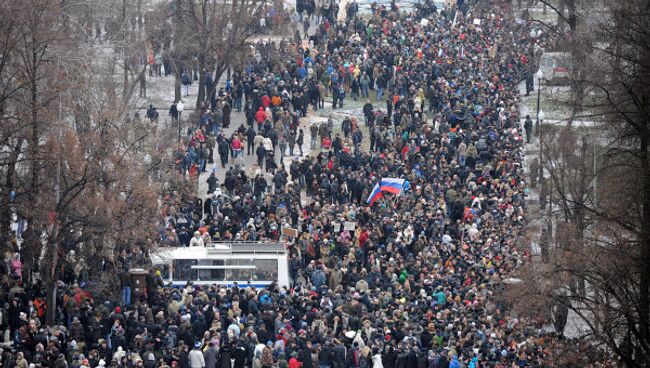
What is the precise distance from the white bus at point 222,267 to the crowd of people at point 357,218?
83 cm

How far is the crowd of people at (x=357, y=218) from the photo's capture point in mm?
47188

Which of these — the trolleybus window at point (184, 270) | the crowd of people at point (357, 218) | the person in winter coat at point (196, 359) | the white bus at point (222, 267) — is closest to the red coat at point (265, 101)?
the crowd of people at point (357, 218)

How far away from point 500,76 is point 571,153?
717 inches

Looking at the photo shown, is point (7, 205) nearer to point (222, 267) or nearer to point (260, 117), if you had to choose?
point (222, 267)

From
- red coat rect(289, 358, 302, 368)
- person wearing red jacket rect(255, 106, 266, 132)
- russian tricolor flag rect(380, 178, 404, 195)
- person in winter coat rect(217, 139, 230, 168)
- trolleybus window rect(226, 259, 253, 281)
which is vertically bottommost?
red coat rect(289, 358, 302, 368)

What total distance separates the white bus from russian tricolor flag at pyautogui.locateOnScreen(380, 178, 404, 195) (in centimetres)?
751

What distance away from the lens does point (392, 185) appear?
60.6 metres

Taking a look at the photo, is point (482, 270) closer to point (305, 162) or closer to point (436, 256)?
point (436, 256)

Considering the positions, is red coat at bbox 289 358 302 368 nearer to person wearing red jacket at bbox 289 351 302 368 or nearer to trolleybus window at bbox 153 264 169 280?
person wearing red jacket at bbox 289 351 302 368

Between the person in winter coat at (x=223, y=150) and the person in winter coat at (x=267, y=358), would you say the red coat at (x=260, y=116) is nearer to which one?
the person in winter coat at (x=223, y=150)

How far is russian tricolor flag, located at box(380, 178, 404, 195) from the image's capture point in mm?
60438

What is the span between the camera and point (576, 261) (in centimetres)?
4541

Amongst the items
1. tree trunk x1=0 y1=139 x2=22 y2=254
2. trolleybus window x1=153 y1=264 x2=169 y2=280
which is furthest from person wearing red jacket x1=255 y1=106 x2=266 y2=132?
tree trunk x1=0 y1=139 x2=22 y2=254

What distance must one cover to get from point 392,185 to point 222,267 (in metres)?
8.84
